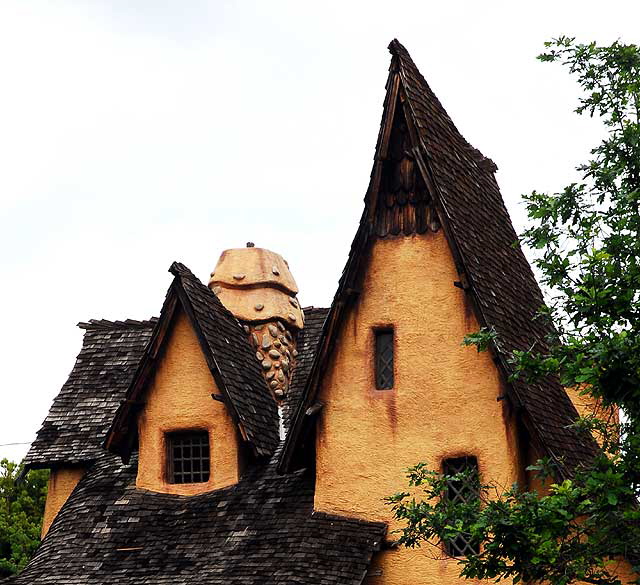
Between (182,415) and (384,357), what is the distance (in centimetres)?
445

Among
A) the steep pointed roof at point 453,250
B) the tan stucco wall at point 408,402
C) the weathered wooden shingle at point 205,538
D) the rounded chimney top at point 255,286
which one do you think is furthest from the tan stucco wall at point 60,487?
the tan stucco wall at point 408,402

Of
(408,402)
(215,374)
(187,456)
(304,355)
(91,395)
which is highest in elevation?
(304,355)

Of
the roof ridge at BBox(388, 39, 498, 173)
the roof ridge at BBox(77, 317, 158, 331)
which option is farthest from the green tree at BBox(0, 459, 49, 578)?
the roof ridge at BBox(388, 39, 498, 173)

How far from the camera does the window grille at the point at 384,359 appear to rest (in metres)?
20.0

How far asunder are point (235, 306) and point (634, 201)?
1161cm

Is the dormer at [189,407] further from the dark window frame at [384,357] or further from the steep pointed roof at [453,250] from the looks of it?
the dark window frame at [384,357]

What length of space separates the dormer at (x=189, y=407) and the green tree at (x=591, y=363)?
23.2 ft

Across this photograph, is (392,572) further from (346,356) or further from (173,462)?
(173,462)

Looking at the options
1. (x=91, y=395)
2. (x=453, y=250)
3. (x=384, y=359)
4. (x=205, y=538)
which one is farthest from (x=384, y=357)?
(x=91, y=395)

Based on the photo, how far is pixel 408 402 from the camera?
64.0 ft

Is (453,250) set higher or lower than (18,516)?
higher

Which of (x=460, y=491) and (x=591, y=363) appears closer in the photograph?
(x=591, y=363)

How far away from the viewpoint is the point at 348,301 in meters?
20.2

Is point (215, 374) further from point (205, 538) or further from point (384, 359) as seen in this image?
point (384, 359)
